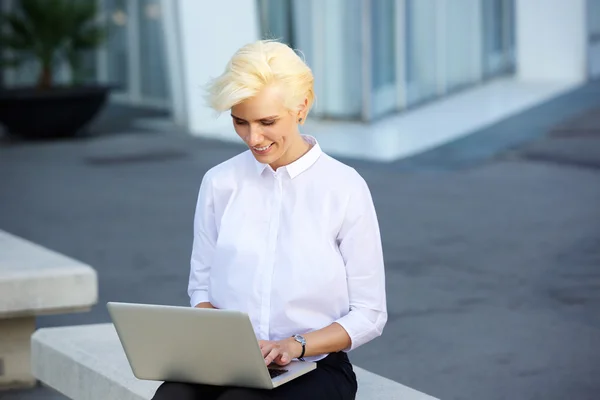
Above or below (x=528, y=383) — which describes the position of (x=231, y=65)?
above

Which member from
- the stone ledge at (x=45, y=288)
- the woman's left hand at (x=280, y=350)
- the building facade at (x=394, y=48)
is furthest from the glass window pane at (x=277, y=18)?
the woman's left hand at (x=280, y=350)

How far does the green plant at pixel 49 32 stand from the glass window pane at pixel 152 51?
426cm

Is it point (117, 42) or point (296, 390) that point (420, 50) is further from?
point (296, 390)

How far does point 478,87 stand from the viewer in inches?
668

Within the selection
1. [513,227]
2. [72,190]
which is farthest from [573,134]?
[72,190]

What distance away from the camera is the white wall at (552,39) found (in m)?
15.9

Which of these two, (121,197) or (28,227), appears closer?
(28,227)

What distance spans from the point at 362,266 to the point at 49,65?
12005 mm

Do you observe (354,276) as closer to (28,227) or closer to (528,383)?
(528,383)

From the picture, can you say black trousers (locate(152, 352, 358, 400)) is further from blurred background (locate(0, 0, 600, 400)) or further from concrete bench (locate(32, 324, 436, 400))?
blurred background (locate(0, 0, 600, 400))

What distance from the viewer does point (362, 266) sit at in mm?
3119

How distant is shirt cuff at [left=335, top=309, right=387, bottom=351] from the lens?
3.08 metres

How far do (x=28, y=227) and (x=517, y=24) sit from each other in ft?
31.6

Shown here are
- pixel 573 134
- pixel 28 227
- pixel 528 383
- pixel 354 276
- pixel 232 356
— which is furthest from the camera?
pixel 573 134
